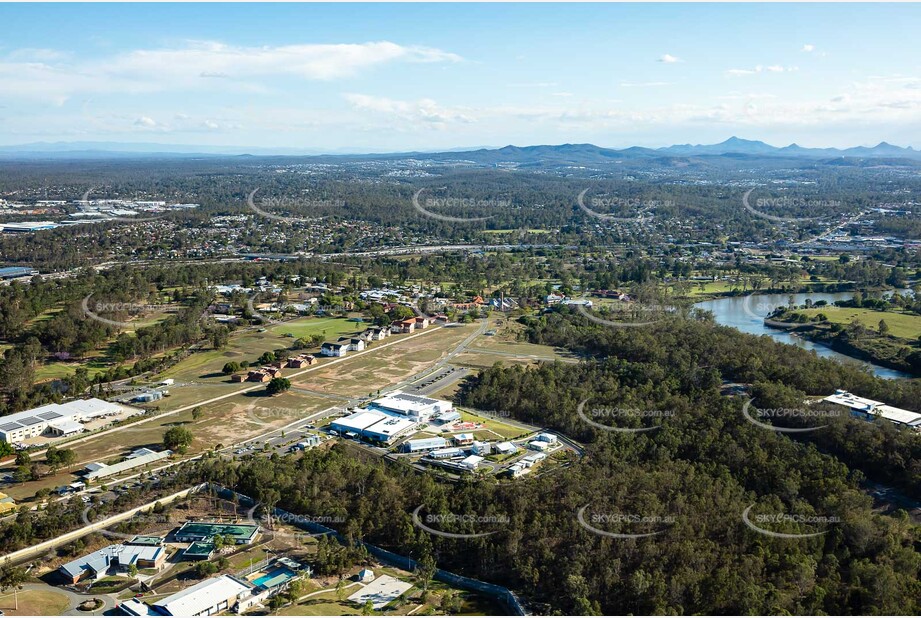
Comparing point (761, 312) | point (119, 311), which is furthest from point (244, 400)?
point (761, 312)

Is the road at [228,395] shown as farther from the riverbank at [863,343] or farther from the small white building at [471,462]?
the riverbank at [863,343]

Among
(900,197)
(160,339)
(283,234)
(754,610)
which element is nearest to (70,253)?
(283,234)

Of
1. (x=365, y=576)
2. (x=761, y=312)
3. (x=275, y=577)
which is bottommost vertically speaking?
(x=365, y=576)

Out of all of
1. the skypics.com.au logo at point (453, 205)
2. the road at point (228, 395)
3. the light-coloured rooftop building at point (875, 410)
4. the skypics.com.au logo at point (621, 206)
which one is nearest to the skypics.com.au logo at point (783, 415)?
the light-coloured rooftop building at point (875, 410)

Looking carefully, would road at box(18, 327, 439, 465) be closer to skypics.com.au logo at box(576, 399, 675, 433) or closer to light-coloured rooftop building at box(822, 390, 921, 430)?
skypics.com.au logo at box(576, 399, 675, 433)

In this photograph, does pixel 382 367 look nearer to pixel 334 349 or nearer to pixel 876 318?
pixel 334 349

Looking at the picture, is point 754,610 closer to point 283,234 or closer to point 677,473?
point 677,473

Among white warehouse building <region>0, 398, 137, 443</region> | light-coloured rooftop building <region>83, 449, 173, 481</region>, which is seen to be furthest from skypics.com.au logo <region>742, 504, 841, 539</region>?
white warehouse building <region>0, 398, 137, 443</region>
